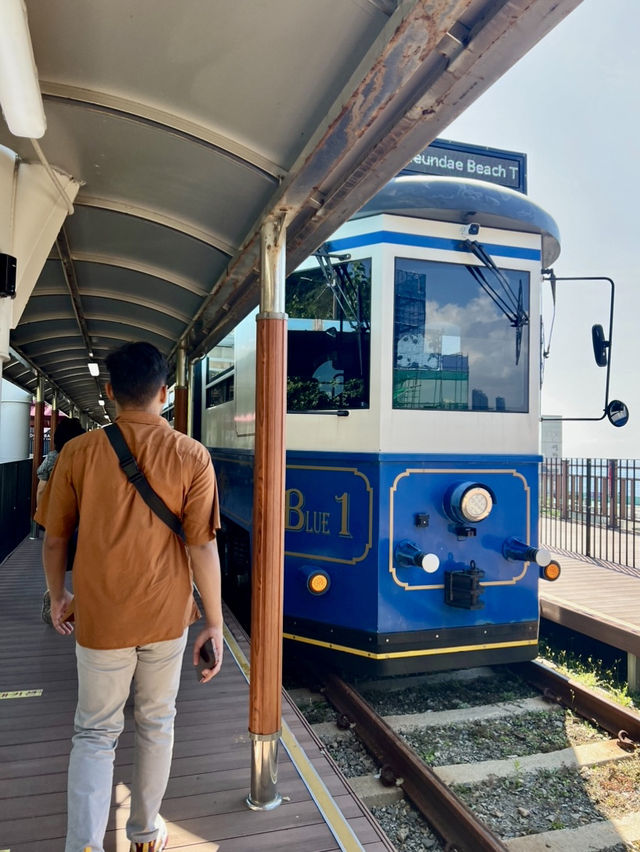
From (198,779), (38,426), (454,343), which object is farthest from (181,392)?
(198,779)

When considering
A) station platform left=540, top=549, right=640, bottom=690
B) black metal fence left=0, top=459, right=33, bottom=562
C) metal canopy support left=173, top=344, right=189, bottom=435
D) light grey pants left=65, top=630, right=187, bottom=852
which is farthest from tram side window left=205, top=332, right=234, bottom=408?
light grey pants left=65, top=630, right=187, bottom=852

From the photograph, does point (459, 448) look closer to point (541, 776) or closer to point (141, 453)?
point (541, 776)

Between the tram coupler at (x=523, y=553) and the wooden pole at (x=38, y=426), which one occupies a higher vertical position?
the wooden pole at (x=38, y=426)

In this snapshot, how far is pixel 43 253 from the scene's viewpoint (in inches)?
111

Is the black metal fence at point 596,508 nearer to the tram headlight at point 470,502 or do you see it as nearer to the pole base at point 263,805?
the tram headlight at point 470,502

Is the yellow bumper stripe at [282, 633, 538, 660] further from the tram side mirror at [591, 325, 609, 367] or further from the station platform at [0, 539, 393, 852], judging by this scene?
the tram side mirror at [591, 325, 609, 367]

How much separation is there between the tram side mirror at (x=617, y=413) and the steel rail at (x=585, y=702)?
180cm

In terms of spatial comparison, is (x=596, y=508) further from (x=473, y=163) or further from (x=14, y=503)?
(x=14, y=503)

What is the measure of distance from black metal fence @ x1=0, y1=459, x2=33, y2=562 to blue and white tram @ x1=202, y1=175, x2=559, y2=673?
4.74m

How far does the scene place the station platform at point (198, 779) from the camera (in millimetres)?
2158

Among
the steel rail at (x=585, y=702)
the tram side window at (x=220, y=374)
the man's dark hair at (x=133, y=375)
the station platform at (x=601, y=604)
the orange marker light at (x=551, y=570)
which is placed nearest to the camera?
the man's dark hair at (x=133, y=375)

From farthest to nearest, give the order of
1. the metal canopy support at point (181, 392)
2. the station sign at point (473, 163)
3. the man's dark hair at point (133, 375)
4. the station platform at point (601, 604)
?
the metal canopy support at point (181, 392), the station platform at point (601, 604), the station sign at point (473, 163), the man's dark hair at point (133, 375)

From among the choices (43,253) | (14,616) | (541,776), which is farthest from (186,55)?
(14,616)

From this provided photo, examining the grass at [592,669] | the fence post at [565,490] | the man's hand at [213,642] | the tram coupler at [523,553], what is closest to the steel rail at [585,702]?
the grass at [592,669]
